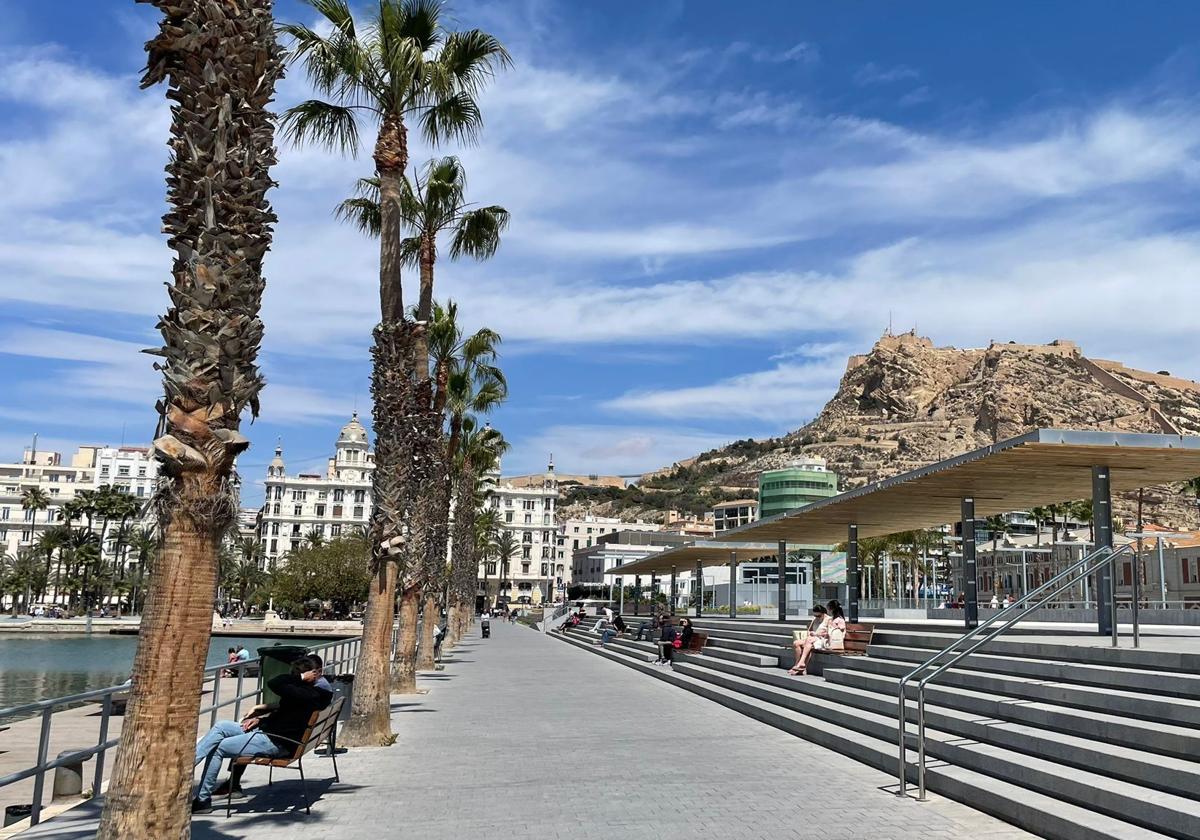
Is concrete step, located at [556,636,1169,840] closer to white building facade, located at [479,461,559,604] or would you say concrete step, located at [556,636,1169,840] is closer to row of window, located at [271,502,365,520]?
row of window, located at [271,502,365,520]

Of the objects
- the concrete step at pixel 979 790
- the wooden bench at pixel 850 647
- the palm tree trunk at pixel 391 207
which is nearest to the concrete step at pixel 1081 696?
the concrete step at pixel 979 790

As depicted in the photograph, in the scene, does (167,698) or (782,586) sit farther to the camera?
(782,586)

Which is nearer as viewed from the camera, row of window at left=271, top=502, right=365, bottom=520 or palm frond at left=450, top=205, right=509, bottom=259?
palm frond at left=450, top=205, right=509, bottom=259

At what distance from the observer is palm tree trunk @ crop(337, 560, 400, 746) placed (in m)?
11.2

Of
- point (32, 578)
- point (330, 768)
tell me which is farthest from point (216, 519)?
point (32, 578)

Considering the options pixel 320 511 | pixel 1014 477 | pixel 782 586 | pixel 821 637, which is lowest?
pixel 821 637

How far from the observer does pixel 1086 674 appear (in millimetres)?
8750

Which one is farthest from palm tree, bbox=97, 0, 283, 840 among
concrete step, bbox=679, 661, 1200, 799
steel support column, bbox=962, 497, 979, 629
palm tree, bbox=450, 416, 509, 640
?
palm tree, bbox=450, 416, 509, 640

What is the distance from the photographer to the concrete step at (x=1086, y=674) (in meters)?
7.62

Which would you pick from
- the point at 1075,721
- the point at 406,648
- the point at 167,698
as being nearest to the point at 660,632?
the point at 406,648

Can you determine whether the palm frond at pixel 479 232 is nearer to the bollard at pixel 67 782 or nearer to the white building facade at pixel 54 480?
the bollard at pixel 67 782

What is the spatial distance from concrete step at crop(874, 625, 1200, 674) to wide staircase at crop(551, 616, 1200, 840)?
0.05 ft

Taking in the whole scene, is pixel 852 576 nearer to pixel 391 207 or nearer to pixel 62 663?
pixel 391 207

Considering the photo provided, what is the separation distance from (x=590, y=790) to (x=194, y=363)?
17.0 feet
